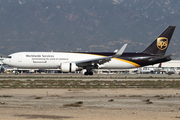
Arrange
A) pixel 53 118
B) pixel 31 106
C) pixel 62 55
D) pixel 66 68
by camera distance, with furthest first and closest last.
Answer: pixel 62 55 < pixel 66 68 < pixel 31 106 < pixel 53 118

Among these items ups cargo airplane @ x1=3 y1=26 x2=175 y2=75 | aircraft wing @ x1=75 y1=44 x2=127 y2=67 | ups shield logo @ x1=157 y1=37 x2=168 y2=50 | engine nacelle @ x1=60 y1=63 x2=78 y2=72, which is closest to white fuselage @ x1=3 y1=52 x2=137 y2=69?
ups cargo airplane @ x1=3 y1=26 x2=175 y2=75

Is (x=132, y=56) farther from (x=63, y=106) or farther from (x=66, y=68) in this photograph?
(x=63, y=106)

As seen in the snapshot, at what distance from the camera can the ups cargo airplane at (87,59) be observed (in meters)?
43.2

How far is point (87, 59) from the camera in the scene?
46000 millimetres

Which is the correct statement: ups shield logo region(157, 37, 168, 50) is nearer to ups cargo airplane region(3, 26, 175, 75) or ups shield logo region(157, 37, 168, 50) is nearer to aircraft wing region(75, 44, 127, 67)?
ups cargo airplane region(3, 26, 175, 75)

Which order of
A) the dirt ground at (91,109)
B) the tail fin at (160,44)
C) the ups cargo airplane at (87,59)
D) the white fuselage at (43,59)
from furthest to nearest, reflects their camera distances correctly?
the tail fin at (160,44) < the white fuselage at (43,59) < the ups cargo airplane at (87,59) < the dirt ground at (91,109)

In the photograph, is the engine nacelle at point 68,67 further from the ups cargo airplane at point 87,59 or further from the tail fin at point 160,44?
the tail fin at point 160,44

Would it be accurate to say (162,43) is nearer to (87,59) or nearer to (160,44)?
(160,44)

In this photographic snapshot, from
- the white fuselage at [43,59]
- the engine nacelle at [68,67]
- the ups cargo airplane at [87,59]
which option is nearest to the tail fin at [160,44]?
the ups cargo airplane at [87,59]

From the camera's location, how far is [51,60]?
44438 mm

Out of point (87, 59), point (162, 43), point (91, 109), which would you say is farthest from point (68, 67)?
point (91, 109)

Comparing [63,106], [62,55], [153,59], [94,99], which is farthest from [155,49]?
[63,106]

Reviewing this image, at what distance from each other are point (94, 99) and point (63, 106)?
3.14 m

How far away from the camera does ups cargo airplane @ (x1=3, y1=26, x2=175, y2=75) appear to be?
4322 cm
